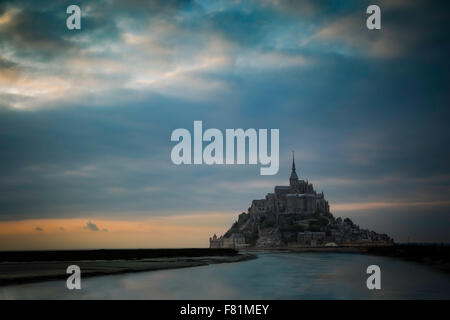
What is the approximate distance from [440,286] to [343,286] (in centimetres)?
726

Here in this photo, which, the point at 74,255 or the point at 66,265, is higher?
the point at 66,265

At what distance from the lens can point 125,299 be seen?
2552cm

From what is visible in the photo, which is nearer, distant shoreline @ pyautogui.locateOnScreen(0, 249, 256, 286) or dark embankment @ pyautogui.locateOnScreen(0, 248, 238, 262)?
distant shoreline @ pyautogui.locateOnScreen(0, 249, 256, 286)

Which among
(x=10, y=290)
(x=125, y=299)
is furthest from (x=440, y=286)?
(x=10, y=290)

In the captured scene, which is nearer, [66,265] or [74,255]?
[66,265]

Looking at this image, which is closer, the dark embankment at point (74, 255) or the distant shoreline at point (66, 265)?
the distant shoreline at point (66, 265)

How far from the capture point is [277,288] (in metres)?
34.1
